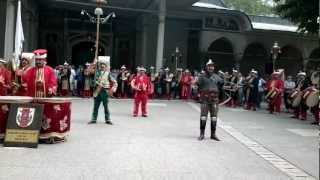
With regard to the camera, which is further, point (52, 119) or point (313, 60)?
point (313, 60)

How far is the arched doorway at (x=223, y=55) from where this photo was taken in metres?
36.3

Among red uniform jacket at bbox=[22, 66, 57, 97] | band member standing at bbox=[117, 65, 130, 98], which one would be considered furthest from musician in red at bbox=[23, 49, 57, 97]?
band member standing at bbox=[117, 65, 130, 98]

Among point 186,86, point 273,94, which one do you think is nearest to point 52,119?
point 273,94

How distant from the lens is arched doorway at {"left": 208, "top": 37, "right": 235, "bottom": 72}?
36.3 metres

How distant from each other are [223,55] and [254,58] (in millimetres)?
2290

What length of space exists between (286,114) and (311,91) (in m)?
3.37

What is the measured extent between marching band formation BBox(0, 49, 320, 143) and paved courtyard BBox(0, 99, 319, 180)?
661 mm

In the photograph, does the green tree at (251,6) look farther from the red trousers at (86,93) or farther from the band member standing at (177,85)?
the red trousers at (86,93)

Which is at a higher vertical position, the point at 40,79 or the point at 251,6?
the point at 251,6

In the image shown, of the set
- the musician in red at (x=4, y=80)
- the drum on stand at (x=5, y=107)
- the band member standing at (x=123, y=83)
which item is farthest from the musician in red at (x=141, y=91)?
the band member standing at (x=123, y=83)

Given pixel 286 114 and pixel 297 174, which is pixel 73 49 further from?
pixel 297 174

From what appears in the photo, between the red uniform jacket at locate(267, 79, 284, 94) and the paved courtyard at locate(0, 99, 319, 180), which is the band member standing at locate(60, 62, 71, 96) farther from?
the paved courtyard at locate(0, 99, 319, 180)

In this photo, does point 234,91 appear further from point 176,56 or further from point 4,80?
point 4,80

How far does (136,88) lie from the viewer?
19.3 m
